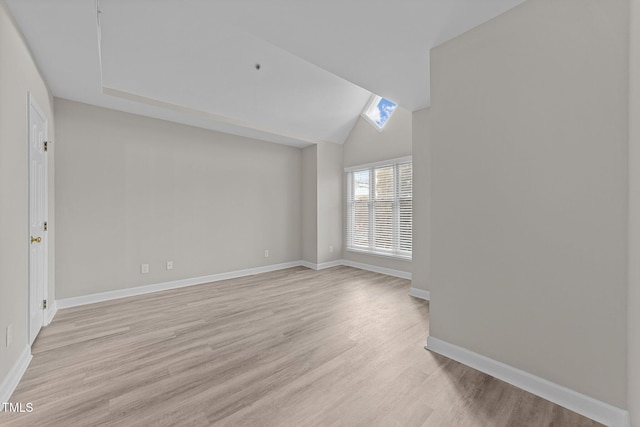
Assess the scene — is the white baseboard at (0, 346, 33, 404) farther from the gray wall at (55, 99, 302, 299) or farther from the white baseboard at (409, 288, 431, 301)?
the white baseboard at (409, 288, 431, 301)

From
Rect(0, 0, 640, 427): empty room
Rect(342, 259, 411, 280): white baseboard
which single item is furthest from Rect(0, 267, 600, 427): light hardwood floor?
Rect(342, 259, 411, 280): white baseboard

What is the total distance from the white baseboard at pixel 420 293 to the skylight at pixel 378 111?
302 centimetres

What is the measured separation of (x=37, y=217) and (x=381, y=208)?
15.4 feet

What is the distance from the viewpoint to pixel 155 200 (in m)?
3.96

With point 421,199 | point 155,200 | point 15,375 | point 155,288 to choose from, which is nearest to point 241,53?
point 155,200

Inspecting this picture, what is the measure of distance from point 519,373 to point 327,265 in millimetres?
3976

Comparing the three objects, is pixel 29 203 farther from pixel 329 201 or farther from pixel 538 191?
pixel 329 201

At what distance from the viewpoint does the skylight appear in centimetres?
499

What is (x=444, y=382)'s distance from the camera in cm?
185

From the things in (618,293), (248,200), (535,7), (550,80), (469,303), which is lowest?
(469,303)

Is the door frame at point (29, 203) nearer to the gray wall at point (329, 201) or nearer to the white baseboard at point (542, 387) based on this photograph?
the white baseboard at point (542, 387)

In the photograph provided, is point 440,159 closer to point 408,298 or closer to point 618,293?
point 618,293

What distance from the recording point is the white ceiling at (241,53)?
1.88m

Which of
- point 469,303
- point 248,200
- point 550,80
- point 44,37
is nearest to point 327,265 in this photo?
point 248,200
